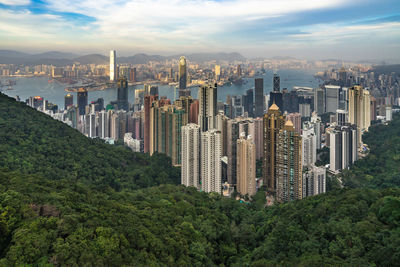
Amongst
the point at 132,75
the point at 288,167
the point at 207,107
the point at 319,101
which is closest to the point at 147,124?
the point at 207,107

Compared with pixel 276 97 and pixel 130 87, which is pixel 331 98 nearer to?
pixel 276 97

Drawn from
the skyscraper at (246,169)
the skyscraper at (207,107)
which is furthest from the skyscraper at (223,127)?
the skyscraper at (246,169)

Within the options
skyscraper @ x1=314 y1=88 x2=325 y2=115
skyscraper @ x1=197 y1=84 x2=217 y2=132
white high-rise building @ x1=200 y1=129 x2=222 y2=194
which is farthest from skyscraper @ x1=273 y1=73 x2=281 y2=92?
white high-rise building @ x1=200 y1=129 x2=222 y2=194

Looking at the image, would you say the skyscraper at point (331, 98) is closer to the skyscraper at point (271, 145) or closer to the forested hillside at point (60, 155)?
the skyscraper at point (271, 145)

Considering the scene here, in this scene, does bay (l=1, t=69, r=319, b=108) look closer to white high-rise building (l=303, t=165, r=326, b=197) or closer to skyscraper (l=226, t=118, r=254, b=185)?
skyscraper (l=226, t=118, r=254, b=185)

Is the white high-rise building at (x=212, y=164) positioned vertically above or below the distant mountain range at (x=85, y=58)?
below

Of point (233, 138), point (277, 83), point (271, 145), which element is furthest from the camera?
point (277, 83)
